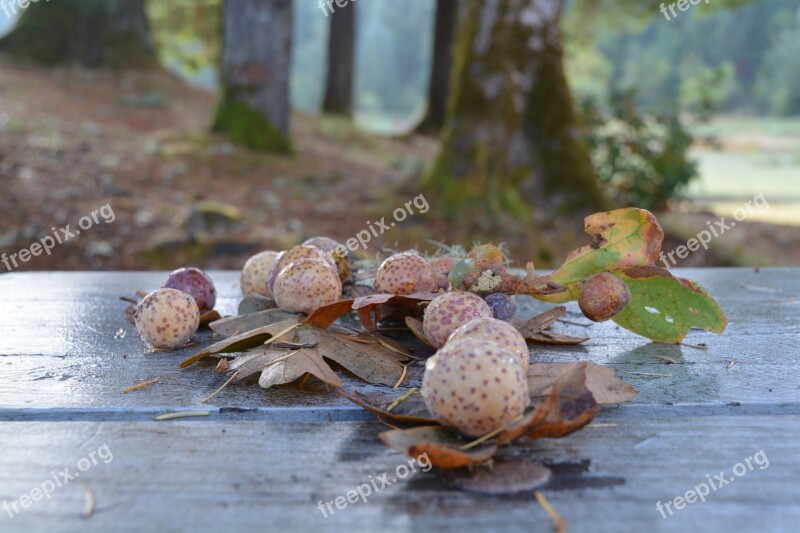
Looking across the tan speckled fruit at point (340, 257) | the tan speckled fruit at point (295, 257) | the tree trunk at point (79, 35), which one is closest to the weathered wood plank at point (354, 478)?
the tan speckled fruit at point (295, 257)

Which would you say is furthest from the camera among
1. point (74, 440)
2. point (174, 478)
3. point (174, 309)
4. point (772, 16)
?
point (772, 16)

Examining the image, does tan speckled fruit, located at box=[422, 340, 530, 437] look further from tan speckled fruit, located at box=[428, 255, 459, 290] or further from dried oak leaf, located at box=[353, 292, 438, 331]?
tan speckled fruit, located at box=[428, 255, 459, 290]

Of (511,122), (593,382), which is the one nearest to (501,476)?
(593,382)

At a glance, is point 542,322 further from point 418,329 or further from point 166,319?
point 166,319

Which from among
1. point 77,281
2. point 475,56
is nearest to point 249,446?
point 77,281

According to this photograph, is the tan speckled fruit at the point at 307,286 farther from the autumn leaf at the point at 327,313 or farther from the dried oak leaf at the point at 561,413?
the dried oak leaf at the point at 561,413

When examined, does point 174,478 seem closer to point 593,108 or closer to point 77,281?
point 77,281

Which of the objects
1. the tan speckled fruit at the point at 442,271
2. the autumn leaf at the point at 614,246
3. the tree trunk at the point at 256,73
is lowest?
the tan speckled fruit at the point at 442,271
